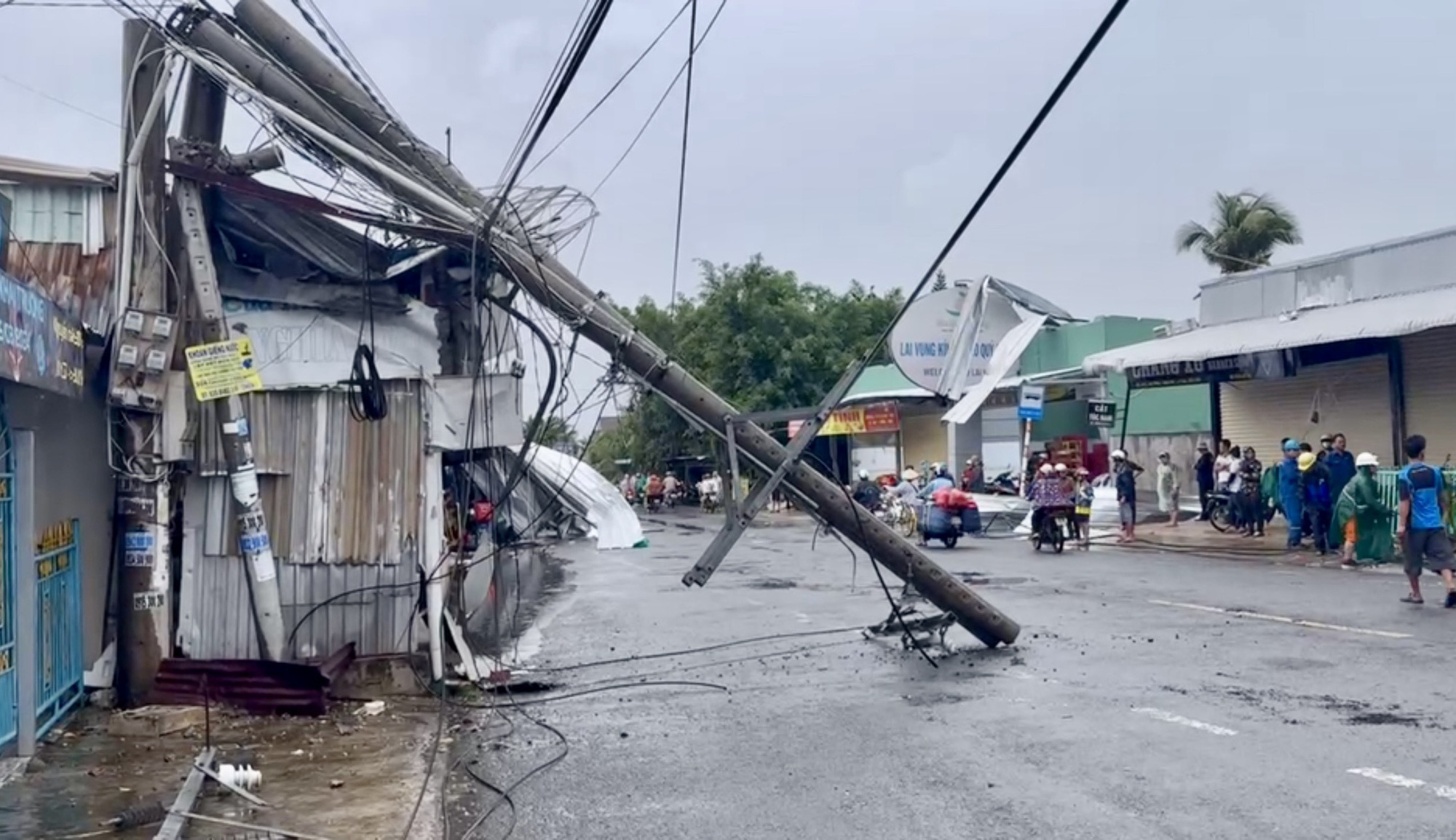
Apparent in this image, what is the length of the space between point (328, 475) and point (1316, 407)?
2188 cm

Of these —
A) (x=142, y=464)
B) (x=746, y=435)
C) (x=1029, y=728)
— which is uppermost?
(x=746, y=435)

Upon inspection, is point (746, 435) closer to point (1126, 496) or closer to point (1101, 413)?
point (1126, 496)

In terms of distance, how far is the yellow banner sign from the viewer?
10.0 meters

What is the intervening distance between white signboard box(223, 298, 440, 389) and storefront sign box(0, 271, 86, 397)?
1.63m

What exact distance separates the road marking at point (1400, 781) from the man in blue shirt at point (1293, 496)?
1665 cm

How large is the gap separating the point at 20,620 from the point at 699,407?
5712 mm

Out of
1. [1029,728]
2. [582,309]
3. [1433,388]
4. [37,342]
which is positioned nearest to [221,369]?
[37,342]

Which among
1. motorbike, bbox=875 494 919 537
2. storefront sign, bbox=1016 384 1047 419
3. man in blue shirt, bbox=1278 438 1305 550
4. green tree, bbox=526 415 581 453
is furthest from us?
storefront sign, bbox=1016 384 1047 419

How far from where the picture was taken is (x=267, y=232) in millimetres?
10984

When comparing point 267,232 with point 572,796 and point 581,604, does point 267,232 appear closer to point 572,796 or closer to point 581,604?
point 572,796

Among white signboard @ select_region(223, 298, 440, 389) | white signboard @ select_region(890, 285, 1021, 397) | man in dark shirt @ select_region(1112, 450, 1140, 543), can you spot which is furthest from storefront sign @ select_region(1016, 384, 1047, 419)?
white signboard @ select_region(223, 298, 440, 389)

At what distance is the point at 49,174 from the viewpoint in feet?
33.4

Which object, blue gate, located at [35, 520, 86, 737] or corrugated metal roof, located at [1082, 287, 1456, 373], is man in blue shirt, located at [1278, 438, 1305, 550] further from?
blue gate, located at [35, 520, 86, 737]

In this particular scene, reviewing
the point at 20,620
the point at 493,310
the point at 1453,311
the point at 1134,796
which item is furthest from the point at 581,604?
the point at 1453,311
